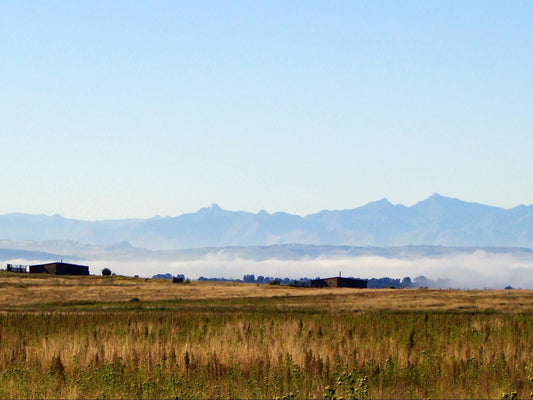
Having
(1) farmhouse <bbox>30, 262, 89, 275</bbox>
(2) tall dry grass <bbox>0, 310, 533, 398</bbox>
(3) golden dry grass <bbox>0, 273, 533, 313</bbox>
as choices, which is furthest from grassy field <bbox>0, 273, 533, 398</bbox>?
(1) farmhouse <bbox>30, 262, 89, 275</bbox>

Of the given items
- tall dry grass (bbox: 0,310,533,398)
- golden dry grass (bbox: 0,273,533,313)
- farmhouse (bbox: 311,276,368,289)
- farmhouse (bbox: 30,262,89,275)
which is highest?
farmhouse (bbox: 30,262,89,275)

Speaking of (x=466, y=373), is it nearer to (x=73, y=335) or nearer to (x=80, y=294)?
(x=73, y=335)

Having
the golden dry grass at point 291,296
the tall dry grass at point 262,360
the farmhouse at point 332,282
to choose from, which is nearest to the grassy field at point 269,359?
the tall dry grass at point 262,360

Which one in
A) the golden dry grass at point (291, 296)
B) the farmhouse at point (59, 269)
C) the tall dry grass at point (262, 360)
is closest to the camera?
the tall dry grass at point (262, 360)

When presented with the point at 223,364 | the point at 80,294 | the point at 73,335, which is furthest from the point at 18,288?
the point at 223,364

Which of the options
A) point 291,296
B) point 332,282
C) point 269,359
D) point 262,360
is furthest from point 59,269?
point 262,360

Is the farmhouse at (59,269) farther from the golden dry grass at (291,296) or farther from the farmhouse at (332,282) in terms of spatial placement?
the farmhouse at (332,282)

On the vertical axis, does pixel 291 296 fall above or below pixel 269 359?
above

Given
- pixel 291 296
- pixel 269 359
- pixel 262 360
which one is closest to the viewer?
pixel 262 360

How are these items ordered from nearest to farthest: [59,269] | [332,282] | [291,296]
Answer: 1. [291,296]
2. [332,282]
3. [59,269]

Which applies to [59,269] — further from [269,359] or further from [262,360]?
[262,360]

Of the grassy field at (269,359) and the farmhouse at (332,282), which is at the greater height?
the farmhouse at (332,282)

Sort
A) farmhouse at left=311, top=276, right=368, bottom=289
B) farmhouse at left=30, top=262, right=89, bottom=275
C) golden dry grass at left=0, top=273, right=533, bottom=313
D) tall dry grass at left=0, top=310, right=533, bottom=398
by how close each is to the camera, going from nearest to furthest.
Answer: tall dry grass at left=0, top=310, right=533, bottom=398 → golden dry grass at left=0, top=273, right=533, bottom=313 → farmhouse at left=311, top=276, right=368, bottom=289 → farmhouse at left=30, top=262, right=89, bottom=275

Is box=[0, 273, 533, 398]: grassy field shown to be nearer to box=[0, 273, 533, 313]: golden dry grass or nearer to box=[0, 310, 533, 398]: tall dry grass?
box=[0, 310, 533, 398]: tall dry grass
